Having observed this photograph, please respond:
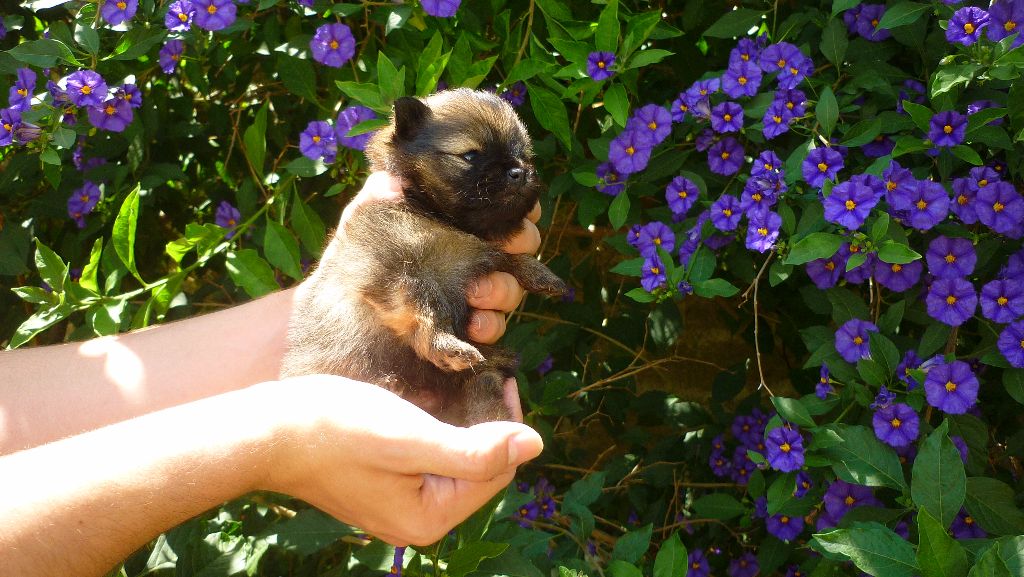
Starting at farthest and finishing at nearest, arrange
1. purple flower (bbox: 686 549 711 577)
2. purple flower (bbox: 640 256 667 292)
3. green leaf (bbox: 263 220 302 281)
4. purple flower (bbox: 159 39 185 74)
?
purple flower (bbox: 686 549 711 577) < purple flower (bbox: 159 39 185 74) < green leaf (bbox: 263 220 302 281) < purple flower (bbox: 640 256 667 292)

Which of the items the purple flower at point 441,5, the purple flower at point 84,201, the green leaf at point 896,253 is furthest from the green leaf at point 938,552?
the purple flower at point 84,201

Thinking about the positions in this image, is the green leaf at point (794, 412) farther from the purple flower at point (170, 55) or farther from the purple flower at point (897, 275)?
the purple flower at point (170, 55)

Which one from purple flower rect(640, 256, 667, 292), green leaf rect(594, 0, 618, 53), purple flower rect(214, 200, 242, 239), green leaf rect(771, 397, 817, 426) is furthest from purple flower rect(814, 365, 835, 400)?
purple flower rect(214, 200, 242, 239)

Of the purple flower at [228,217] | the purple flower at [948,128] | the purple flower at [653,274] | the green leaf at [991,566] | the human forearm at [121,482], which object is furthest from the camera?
the purple flower at [228,217]

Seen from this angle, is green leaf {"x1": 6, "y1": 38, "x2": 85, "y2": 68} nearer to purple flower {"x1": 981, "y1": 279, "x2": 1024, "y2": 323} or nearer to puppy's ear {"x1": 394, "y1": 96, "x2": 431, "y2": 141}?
puppy's ear {"x1": 394, "y1": 96, "x2": 431, "y2": 141}

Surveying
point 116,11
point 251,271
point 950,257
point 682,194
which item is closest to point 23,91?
point 116,11
